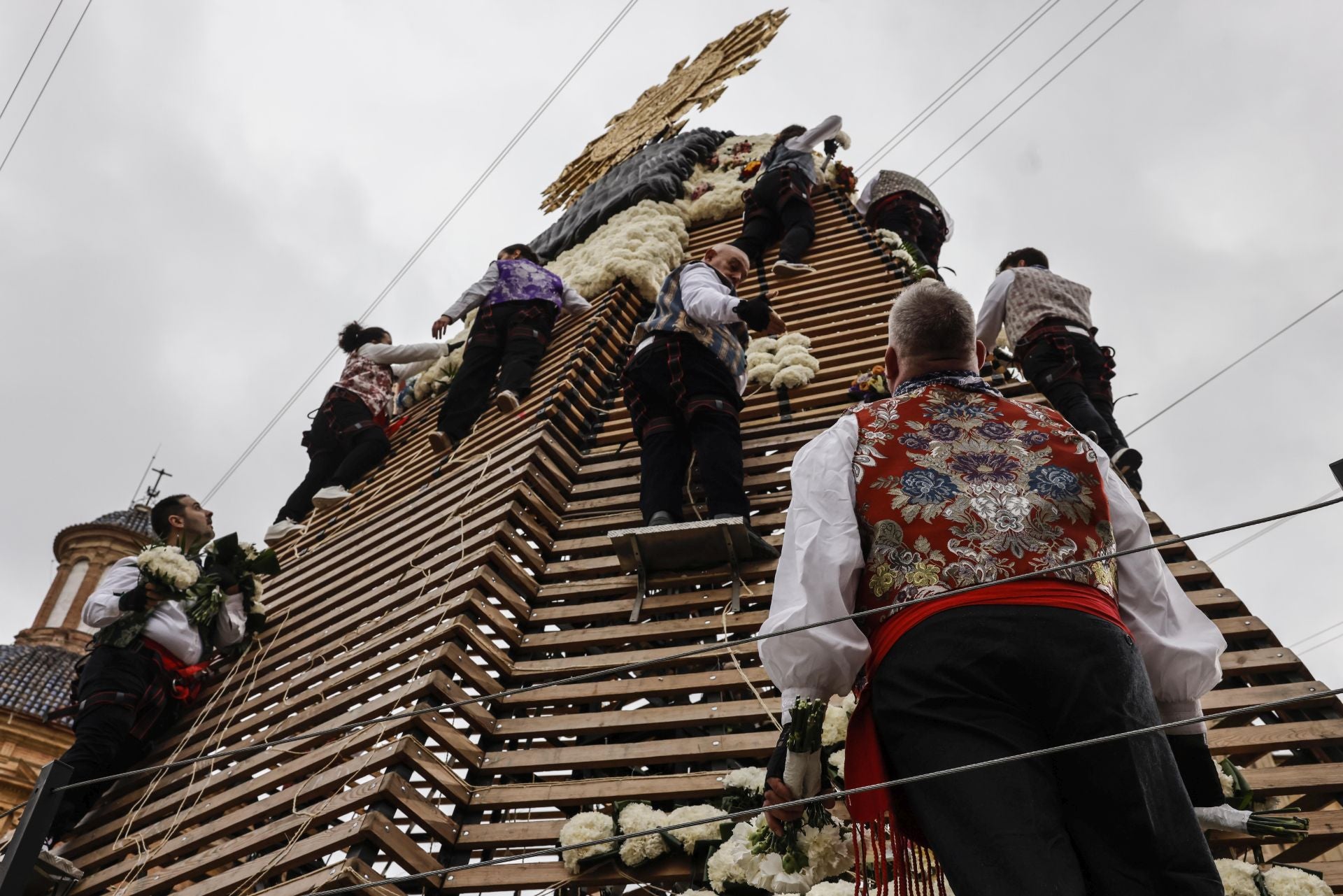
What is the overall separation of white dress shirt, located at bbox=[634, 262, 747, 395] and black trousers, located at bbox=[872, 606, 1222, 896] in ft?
9.53

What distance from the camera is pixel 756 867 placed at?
2633 millimetres

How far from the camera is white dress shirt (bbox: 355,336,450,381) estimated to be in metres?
8.38

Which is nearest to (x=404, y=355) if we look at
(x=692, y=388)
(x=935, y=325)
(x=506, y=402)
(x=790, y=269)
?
(x=506, y=402)

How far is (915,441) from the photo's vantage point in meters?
2.42

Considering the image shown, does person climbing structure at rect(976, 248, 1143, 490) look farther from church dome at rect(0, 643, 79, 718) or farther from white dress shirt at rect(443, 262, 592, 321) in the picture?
church dome at rect(0, 643, 79, 718)

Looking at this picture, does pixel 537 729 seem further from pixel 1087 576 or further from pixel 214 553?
pixel 214 553

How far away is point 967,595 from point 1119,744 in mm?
342

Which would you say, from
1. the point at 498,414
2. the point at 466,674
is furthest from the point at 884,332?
the point at 466,674

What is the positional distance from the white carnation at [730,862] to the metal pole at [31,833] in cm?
168

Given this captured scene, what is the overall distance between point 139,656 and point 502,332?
9.41 ft

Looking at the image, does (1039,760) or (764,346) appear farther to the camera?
(764,346)

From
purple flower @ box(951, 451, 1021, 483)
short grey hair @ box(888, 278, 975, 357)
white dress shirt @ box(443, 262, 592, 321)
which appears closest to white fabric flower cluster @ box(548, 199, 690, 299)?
white dress shirt @ box(443, 262, 592, 321)

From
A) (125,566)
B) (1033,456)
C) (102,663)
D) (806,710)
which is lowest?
(806,710)

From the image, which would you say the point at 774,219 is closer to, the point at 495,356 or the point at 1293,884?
the point at 495,356
